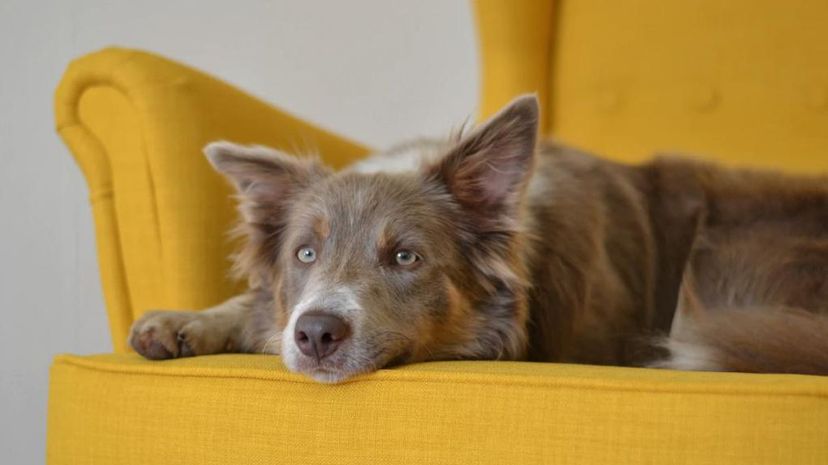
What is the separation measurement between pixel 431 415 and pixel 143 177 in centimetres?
121

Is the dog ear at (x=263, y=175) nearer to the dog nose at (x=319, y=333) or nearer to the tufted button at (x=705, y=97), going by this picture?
the dog nose at (x=319, y=333)

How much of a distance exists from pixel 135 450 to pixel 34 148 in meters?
2.42

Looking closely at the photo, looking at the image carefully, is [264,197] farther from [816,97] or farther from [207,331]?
[816,97]

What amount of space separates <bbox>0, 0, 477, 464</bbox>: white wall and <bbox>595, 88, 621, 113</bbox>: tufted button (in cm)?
90

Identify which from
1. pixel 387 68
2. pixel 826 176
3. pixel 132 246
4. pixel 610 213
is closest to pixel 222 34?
pixel 387 68

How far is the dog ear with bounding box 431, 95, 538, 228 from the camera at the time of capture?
209cm

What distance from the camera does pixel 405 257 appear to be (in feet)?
6.92

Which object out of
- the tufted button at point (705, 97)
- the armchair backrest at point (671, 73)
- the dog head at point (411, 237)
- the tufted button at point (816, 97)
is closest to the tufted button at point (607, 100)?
the armchair backrest at point (671, 73)

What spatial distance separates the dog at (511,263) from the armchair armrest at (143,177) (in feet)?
0.47

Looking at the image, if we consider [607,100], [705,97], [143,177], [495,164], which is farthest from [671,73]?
[143,177]

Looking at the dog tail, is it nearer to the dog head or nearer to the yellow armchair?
the yellow armchair

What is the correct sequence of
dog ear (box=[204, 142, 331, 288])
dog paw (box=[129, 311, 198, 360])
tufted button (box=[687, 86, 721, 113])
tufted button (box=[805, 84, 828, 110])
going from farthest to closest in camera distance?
tufted button (box=[687, 86, 721, 113]) → tufted button (box=[805, 84, 828, 110]) → dog ear (box=[204, 142, 331, 288]) → dog paw (box=[129, 311, 198, 360])

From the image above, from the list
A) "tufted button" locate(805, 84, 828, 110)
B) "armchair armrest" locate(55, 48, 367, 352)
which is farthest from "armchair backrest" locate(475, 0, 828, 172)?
"armchair armrest" locate(55, 48, 367, 352)

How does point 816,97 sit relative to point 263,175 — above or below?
above
